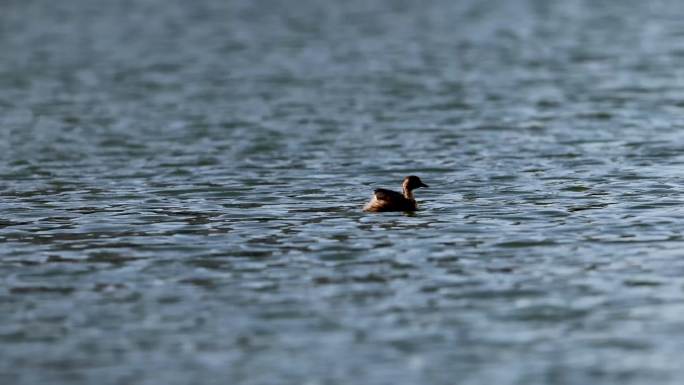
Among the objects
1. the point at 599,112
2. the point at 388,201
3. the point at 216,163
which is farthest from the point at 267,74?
the point at 388,201

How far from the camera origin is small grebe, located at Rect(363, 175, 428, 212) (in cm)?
1989

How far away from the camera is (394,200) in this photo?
19859 millimetres

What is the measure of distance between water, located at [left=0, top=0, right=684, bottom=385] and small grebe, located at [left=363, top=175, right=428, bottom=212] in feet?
0.52

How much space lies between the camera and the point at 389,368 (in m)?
12.8

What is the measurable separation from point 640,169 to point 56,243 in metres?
10.4

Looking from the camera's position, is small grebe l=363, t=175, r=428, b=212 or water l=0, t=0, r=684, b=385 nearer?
water l=0, t=0, r=684, b=385

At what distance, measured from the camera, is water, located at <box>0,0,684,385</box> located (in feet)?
43.8

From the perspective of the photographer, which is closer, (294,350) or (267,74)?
(294,350)

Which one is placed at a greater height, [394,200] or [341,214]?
[394,200]

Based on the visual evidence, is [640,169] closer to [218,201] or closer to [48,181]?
[218,201]

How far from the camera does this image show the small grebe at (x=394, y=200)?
783 inches

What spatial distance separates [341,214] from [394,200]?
2.92ft

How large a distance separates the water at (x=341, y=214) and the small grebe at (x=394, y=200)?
157 millimetres

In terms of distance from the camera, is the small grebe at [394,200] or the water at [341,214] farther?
the small grebe at [394,200]
